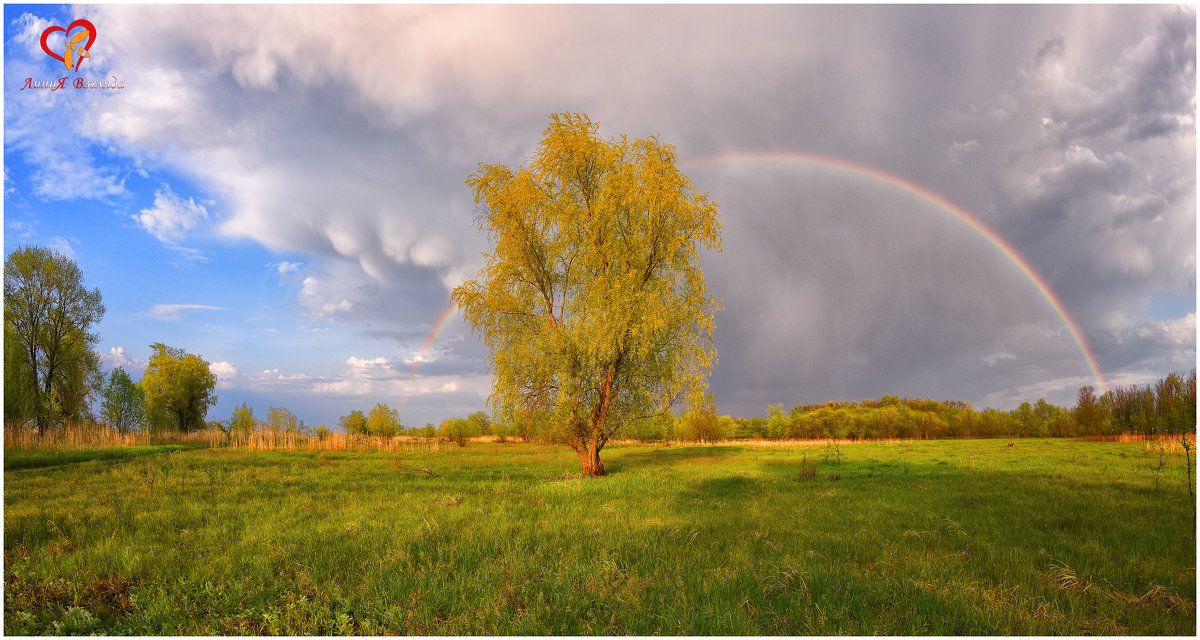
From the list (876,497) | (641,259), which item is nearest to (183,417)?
(641,259)

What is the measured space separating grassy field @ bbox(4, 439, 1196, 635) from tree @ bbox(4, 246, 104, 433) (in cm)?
3565

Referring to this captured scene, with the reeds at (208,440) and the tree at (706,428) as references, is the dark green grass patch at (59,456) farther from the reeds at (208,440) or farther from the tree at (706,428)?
the tree at (706,428)

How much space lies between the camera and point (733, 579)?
7551mm

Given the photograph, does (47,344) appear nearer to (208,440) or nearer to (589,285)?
(208,440)

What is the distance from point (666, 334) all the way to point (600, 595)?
15537 millimetres

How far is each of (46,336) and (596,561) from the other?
5532 centimetres

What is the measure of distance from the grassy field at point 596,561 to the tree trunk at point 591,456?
6073mm

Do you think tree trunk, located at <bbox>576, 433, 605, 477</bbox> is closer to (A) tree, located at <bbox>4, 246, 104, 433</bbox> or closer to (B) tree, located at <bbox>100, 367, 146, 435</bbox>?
(A) tree, located at <bbox>4, 246, 104, 433</bbox>

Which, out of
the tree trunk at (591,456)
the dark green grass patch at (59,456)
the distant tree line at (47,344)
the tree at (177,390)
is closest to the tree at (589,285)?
the tree trunk at (591,456)

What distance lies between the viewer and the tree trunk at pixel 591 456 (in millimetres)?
22703

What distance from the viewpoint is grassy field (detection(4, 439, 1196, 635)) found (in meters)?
6.58

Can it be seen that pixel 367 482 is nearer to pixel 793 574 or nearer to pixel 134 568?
pixel 134 568

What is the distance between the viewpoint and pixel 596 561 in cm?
845

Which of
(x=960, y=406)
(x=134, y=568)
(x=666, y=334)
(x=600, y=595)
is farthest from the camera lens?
(x=960, y=406)
